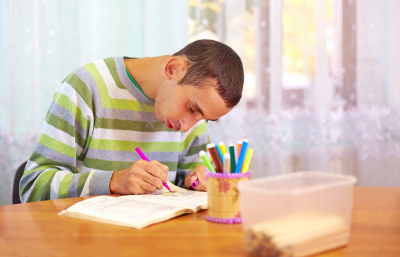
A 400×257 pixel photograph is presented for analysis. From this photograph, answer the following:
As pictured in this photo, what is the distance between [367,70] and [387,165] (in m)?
0.44

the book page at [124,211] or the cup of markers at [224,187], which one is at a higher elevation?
the cup of markers at [224,187]

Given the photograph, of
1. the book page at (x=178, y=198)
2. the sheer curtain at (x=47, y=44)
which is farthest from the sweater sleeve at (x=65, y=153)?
the sheer curtain at (x=47, y=44)

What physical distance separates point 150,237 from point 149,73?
729mm

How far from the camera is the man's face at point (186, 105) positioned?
100 centimetres

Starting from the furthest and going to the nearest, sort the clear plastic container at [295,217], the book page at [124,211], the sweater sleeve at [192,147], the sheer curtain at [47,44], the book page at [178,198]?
the sheer curtain at [47,44] < the sweater sleeve at [192,147] < the book page at [178,198] < the book page at [124,211] < the clear plastic container at [295,217]

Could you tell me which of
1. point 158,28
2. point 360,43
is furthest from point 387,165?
point 158,28

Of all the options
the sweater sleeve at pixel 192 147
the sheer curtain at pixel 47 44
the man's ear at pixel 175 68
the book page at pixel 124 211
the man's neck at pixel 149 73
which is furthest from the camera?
the sheer curtain at pixel 47 44

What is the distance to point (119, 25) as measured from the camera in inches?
71.1

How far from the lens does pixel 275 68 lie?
1.73 m

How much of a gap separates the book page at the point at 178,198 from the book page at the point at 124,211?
29 millimetres

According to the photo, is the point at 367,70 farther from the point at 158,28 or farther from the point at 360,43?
the point at 158,28

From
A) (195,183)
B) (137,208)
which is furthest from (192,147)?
(137,208)

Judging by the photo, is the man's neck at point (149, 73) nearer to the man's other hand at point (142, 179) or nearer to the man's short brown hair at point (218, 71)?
the man's short brown hair at point (218, 71)

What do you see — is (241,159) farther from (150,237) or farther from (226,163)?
(150,237)
